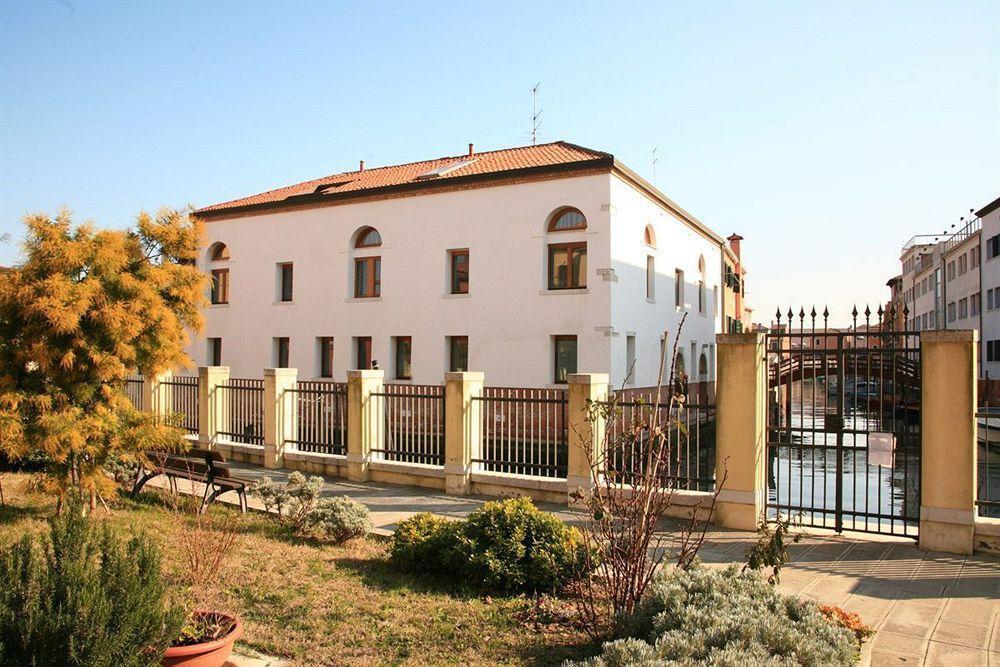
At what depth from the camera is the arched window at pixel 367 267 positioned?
25.2 m

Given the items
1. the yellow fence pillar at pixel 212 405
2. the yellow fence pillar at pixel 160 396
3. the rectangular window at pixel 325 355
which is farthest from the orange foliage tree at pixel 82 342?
the rectangular window at pixel 325 355

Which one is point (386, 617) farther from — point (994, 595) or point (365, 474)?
point (365, 474)

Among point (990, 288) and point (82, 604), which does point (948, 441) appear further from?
point (990, 288)

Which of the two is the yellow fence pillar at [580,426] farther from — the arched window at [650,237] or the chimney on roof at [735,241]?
the chimney on roof at [735,241]

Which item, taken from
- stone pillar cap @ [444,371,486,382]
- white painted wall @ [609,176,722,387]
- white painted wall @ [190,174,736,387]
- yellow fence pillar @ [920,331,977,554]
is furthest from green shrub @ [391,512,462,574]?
white painted wall @ [190,174,736,387]

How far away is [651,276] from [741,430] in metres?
16.9

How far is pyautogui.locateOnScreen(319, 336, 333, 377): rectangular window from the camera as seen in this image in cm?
2611

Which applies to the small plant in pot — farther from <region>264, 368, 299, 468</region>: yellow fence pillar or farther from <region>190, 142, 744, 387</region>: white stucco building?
<region>190, 142, 744, 387</region>: white stucco building

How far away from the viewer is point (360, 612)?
5.52m

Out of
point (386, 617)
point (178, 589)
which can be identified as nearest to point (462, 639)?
point (386, 617)

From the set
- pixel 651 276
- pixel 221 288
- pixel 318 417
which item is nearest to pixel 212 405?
pixel 318 417

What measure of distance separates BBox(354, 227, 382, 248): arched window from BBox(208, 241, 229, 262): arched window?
23.7 ft

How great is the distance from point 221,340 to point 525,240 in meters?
14.7

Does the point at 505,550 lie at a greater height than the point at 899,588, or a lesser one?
greater
